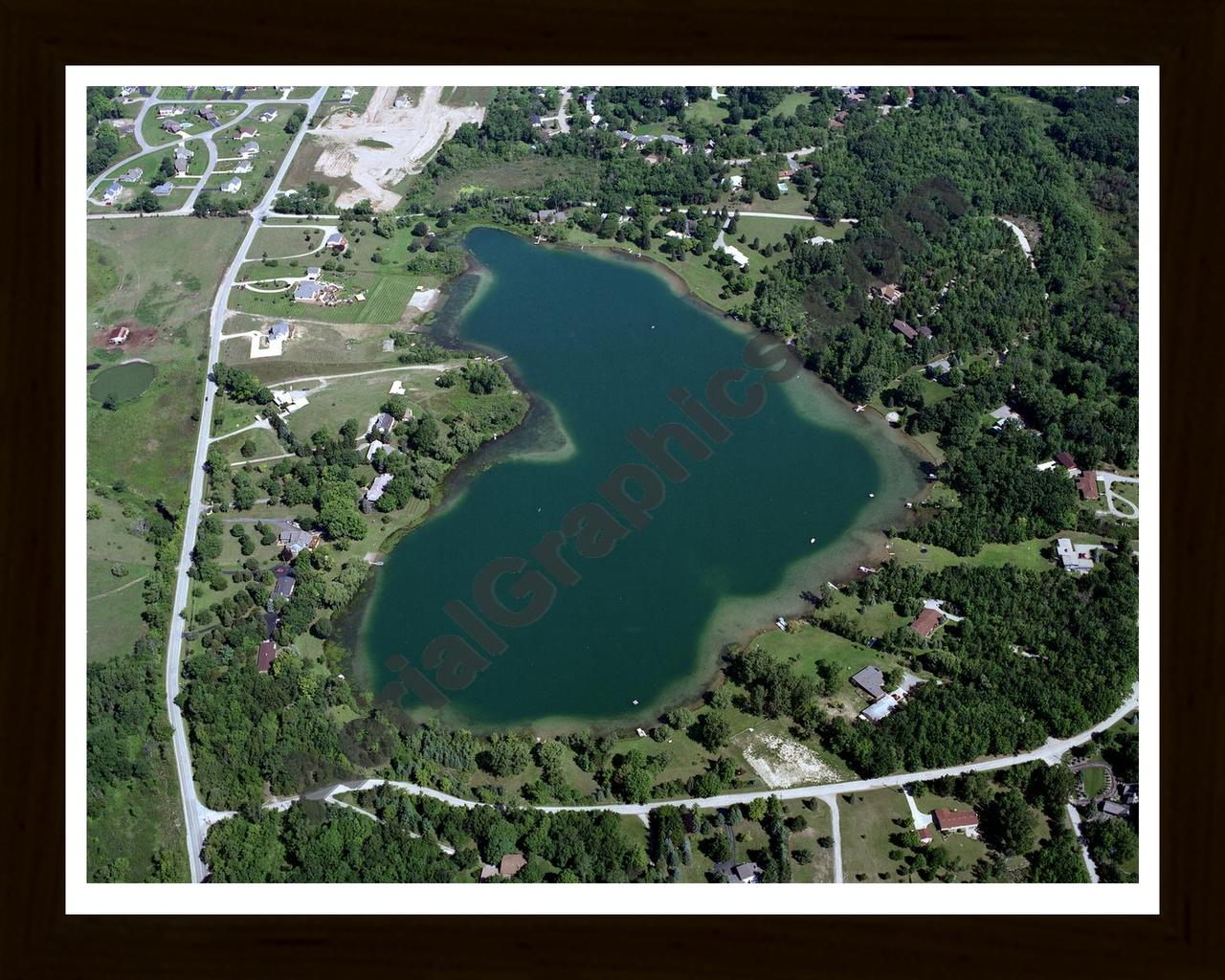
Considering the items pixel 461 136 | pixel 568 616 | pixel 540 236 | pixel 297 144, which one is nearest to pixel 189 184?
pixel 297 144

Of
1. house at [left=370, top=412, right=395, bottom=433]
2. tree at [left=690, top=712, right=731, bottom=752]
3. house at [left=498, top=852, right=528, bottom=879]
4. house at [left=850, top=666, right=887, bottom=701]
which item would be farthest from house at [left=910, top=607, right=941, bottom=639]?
house at [left=370, top=412, right=395, bottom=433]

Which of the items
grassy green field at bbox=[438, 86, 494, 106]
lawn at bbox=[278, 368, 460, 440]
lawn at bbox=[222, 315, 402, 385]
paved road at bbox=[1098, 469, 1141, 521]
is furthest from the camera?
grassy green field at bbox=[438, 86, 494, 106]

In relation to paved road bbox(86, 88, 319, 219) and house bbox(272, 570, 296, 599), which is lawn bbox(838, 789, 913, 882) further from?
paved road bbox(86, 88, 319, 219)

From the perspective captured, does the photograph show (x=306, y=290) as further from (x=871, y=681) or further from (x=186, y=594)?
(x=871, y=681)

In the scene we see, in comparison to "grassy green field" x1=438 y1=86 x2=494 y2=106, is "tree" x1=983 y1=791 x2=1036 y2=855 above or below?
below

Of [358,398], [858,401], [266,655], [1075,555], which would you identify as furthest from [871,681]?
[358,398]

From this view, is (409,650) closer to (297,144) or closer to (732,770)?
(732,770)

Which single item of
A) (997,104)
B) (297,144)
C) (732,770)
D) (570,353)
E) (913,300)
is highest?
(997,104)
